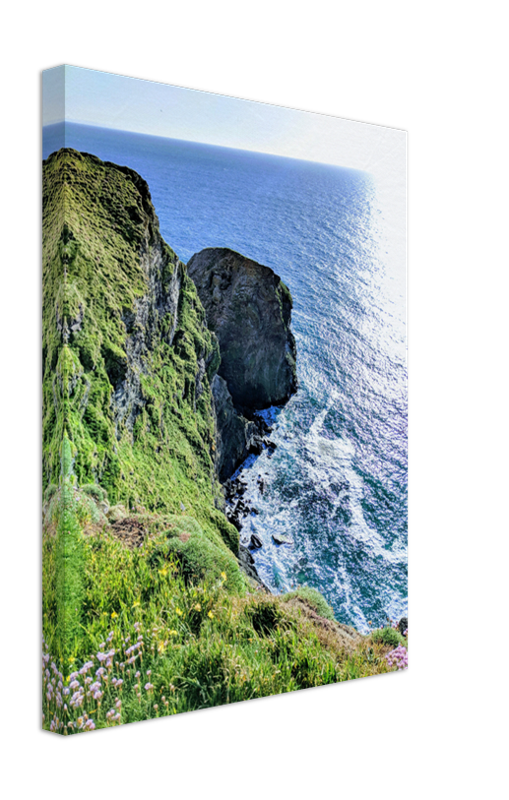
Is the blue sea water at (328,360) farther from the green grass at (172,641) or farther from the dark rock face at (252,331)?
the green grass at (172,641)

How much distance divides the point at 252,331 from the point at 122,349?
8.66 ft

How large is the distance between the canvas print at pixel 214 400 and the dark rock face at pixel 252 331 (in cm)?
4

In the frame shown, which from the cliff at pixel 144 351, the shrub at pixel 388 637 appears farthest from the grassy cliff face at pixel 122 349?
the shrub at pixel 388 637

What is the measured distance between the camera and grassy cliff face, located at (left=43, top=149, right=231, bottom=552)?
261 inches

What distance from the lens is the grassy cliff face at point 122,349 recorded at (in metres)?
6.63

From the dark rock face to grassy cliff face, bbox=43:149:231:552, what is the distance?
0.48 m

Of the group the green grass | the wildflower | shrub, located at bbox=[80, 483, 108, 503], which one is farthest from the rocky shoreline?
the wildflower

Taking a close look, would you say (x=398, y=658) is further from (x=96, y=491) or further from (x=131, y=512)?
(x=96, y=491)

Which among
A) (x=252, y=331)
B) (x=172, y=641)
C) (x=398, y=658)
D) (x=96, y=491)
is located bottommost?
(x=398, y=658)

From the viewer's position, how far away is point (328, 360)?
30.7ft

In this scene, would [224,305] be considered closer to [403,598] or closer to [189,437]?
[189,437]

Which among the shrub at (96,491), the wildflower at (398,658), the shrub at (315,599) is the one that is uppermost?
the shrub at (96,491)

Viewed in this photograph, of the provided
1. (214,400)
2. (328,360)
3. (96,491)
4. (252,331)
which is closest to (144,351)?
(214,400)

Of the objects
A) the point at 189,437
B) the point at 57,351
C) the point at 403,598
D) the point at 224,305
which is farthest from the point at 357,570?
the point at 57,351
